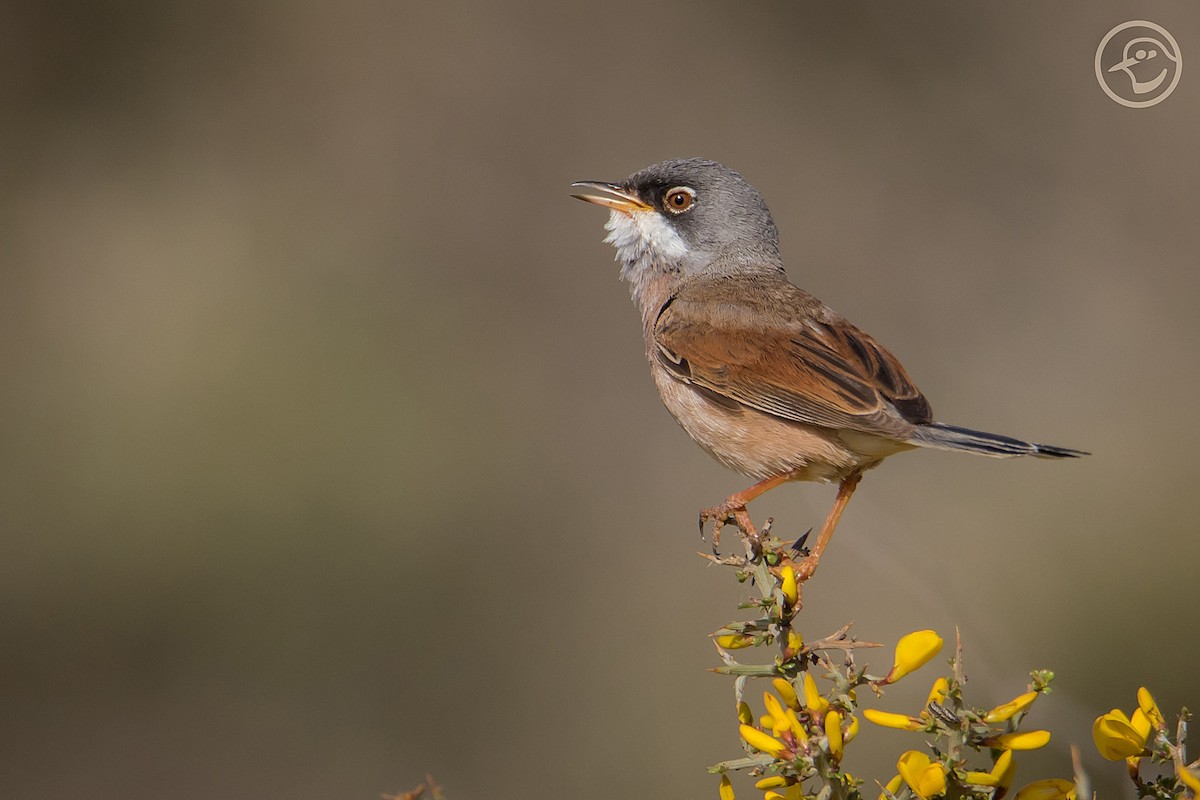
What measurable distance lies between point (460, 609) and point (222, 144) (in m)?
5.64

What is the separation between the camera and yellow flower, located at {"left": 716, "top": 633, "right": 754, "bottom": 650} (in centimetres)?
229

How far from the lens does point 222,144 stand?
433 inches

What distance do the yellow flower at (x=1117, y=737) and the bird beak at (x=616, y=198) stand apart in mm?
3313

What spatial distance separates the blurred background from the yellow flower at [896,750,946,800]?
4.94ft

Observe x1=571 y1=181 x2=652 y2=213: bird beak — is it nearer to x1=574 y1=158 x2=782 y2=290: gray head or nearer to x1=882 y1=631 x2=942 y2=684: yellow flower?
x1=574 y1=158 x2=782 y2=290: gray head

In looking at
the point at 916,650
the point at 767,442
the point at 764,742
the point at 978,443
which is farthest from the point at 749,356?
the point at 764,742

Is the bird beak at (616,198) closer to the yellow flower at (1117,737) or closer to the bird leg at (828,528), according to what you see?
the bird leg at (828,528)

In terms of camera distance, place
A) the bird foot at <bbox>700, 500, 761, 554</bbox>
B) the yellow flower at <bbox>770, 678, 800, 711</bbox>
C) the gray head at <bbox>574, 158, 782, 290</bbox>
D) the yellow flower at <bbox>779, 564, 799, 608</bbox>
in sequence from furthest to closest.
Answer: the gray head at <bbox>574, 158, 782, 290</bbox>, the bird foot at <bbox>700, 500, 761, 554</bbox>, the yellow flower at <bbox>779, 564, 799, 608</bbox>, the yellow flower at <bbox>770, 678, 800, 711</bbox>

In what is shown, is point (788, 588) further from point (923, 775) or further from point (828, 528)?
point (828, 528)

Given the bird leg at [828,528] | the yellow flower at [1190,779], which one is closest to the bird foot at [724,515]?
the bird leg at [828,528]

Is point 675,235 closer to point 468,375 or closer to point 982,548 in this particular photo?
point 982,548

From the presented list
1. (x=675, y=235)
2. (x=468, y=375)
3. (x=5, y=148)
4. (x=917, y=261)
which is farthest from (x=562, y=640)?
(x=5, y=148)

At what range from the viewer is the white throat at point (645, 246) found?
4898 mm

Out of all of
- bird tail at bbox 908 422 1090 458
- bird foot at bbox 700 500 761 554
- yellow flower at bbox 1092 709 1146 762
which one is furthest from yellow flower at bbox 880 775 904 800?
bird foot at bbox 700 500 761 554
